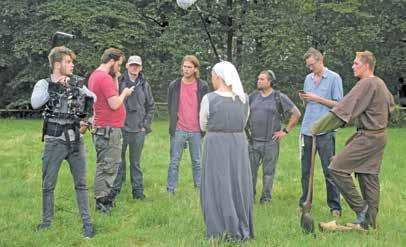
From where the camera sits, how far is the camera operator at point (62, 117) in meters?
5.70

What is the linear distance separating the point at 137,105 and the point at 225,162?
8.50ft

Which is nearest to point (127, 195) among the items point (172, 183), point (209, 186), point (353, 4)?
point (172, 183)

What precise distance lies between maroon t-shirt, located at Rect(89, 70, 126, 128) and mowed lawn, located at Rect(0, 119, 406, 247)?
1.11 meters

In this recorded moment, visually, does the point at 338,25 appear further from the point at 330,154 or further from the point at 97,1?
the point at 330,154

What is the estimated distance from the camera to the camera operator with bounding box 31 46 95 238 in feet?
18.7

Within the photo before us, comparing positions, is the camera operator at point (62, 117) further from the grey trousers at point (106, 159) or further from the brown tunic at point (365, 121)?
the brown tunic at point (365, 121)

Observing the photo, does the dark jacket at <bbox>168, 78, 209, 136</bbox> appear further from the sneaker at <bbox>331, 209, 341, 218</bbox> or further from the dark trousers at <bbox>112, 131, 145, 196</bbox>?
the sneaker at <bbox>331, 209, 341, 218</bbox>

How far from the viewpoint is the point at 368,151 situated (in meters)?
6.11

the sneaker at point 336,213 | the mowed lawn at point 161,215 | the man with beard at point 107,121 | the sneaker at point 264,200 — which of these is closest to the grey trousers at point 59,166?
the mowed lawn at point 161,215

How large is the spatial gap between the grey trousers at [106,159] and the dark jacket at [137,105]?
0.84m

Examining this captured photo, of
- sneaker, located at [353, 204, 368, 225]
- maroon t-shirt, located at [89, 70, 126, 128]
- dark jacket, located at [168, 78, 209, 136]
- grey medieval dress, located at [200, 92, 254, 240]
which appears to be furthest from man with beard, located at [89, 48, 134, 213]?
sneaker, located at [353, 204, 368, 225]

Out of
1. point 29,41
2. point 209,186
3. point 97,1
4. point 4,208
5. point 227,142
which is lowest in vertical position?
point 4,208

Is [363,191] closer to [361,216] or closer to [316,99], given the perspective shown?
[361,216]

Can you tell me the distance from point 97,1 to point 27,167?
17.4 m
